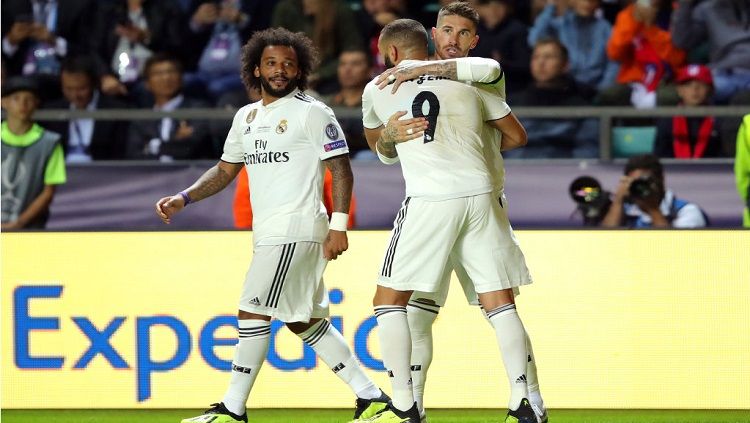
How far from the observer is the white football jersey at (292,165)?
6688 mm

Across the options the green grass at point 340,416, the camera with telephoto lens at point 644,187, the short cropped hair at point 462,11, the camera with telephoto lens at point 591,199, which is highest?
the short cropped hair at point 462,11

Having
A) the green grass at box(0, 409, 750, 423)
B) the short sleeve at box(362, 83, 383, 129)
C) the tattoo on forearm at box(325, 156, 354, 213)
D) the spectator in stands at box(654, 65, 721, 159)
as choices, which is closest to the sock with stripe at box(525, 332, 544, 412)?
the green grass at box(0, 409, 750, 423)

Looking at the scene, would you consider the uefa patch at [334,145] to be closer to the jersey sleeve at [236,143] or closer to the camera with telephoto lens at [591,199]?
the jersey sleeve at [236,143]

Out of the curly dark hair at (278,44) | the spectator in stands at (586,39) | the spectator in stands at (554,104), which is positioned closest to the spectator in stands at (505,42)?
the spectator in stands at (586,39)

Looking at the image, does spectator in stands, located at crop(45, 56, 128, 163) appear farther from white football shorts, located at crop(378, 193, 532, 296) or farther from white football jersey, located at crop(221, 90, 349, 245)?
white football shorts, located at crop(378, 193, 532, 296)

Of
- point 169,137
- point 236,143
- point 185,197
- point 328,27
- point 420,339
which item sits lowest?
point 420,339

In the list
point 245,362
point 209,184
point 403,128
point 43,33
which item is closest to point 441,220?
point 403,128

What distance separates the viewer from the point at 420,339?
657 centimetres

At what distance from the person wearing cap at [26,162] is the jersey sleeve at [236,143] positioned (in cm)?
329

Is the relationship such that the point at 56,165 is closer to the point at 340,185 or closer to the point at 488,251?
the point at 340,185

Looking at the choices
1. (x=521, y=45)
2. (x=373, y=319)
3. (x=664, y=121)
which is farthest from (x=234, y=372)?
(x=521, y=45)

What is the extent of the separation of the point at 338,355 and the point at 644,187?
124 inches

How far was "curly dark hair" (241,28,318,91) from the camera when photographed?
22.6ft

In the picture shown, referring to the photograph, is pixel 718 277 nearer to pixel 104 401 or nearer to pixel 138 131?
pixel 104 401
